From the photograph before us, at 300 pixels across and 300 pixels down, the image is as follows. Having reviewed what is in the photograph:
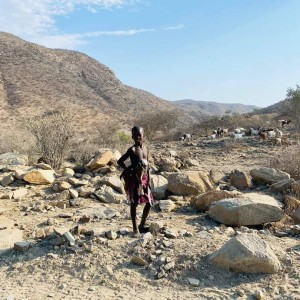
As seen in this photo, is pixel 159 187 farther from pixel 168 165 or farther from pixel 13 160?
pixel 13 160

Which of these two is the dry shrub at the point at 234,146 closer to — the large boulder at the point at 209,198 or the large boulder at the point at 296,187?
the large boulder at the point at 296,187

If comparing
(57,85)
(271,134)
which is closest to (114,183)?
(271,134)

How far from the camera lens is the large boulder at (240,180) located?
295 inches

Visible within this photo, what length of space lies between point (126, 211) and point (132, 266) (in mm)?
2005

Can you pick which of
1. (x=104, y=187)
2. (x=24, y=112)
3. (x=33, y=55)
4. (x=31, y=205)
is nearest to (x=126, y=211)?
(x=104, y=187)

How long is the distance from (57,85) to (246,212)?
114 feet

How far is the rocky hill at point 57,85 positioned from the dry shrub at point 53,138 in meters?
19.4

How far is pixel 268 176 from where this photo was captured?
7.38m

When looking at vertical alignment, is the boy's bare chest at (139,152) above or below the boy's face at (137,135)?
below

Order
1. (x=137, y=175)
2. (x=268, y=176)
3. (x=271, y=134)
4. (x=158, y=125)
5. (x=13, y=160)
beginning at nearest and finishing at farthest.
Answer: (x=137, y=175) → (x=268, y=176) → (x=13, y=160) → (x=271, y=134) → (x=158, y=125)

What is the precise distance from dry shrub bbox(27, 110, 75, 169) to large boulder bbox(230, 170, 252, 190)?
431 centimetres

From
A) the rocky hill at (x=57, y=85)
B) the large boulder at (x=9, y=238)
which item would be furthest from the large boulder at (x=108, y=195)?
the rocky hill at (x=57, y=85)

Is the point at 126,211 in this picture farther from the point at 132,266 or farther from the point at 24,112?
the point at 24,112

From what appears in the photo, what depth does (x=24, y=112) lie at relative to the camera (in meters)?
30.2
